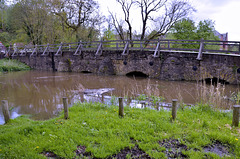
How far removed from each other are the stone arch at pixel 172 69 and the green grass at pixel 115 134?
8823 millimetres

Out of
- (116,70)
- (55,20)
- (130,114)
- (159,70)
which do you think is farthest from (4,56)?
(130,114)

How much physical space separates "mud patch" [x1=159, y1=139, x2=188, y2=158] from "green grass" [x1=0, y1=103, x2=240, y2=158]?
10 centimetres

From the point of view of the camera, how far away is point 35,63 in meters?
26.4

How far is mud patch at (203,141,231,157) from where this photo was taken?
3.47 m

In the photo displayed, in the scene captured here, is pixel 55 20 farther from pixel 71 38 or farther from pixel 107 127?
pixel 107 127

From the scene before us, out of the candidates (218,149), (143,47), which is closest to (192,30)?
(143,47)

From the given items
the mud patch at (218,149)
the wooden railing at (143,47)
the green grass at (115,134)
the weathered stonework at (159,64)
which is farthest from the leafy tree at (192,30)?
the mud patch at (218,149)

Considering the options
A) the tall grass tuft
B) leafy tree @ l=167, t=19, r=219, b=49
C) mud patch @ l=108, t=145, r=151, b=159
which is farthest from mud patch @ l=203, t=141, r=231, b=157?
leafy tree @ l=167, t=19, r=219, b=49

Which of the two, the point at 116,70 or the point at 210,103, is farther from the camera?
the point at 116,70

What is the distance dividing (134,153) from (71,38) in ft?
82.5

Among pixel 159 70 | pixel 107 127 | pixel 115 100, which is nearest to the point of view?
pixel 107 127

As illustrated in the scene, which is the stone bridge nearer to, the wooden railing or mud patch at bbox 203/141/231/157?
the wooden railing

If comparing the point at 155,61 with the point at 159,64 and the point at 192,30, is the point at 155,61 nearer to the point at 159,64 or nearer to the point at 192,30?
the point at 159,64

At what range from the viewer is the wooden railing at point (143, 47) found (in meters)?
12.9
